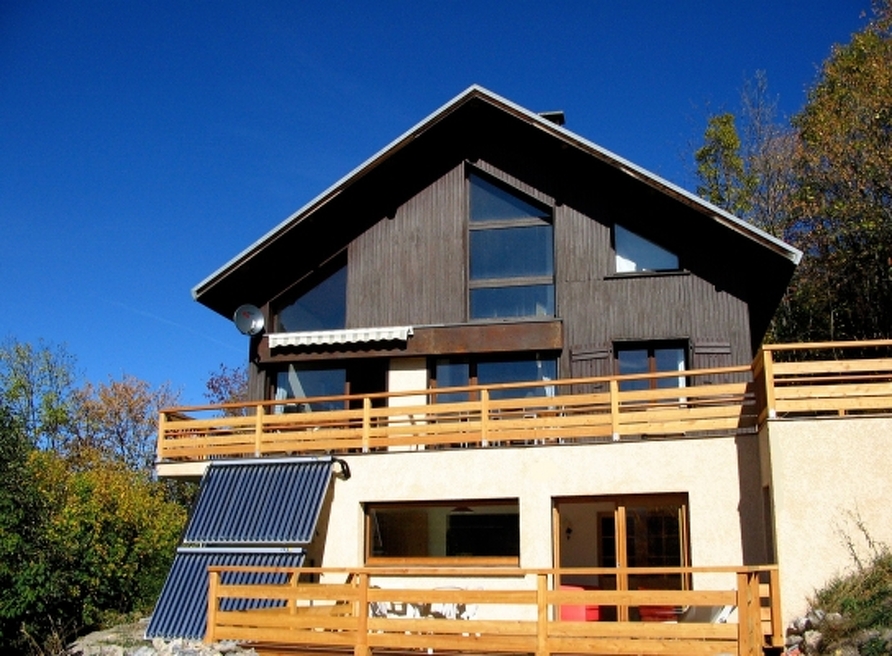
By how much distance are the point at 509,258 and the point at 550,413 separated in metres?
3.43

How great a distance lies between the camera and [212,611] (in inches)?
522

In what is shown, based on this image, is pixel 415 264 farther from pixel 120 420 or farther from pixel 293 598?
pixel 120 420

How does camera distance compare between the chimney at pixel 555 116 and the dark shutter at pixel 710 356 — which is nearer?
the dark shutter at pixel 710 356

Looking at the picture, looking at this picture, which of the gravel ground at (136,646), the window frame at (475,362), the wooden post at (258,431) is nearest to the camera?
the gravel ground at (136,646)

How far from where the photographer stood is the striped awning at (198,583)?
48.4ft

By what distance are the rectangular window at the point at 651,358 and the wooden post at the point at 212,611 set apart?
317 inches

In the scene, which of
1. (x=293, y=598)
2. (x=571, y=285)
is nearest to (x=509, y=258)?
(x=571, y=285)

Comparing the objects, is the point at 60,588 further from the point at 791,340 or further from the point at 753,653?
the point at 791,340

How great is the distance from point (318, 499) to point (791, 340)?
22454 mm

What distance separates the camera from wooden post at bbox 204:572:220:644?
43.1 ft

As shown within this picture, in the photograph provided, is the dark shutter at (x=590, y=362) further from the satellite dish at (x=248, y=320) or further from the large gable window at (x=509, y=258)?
the satellite dish at (x=248, y=320)

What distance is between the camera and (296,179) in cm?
3334

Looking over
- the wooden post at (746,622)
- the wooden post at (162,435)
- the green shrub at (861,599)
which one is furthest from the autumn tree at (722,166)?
the wooden post at (746,622)

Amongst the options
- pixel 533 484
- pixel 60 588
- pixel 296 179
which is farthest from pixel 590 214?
pixel 296 179
